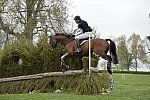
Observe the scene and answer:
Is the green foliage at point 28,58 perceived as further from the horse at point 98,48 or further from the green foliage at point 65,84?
the horse at point 98,48

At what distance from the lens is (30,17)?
2909 centimetres

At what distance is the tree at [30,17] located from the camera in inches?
1139

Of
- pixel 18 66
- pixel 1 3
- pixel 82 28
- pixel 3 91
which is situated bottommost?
pixel 3 91

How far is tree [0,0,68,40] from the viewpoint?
2894cm

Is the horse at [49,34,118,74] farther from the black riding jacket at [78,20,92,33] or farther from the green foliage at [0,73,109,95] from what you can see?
the green foliage at [0,73,109,95]

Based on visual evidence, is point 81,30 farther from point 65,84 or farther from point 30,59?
point 30,59

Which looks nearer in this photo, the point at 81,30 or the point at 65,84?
the point at 81,30

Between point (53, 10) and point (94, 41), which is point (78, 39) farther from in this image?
point (53, 10)

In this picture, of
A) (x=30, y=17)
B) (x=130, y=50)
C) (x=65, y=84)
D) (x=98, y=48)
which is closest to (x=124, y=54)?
(x=130, y=50)

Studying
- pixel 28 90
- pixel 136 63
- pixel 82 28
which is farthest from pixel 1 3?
pixel 136 63

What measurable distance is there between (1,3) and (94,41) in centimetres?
1753

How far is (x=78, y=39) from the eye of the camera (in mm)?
13547

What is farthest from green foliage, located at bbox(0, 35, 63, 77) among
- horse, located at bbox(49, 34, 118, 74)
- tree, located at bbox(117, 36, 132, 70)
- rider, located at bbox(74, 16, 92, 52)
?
tree, located at bbox(117, 36, 132, 70)

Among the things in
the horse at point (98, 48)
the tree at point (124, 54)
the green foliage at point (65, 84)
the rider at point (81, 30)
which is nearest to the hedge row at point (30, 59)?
the green foliage at point (65, 84)
